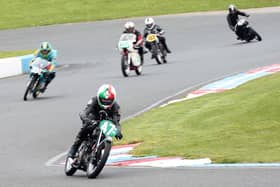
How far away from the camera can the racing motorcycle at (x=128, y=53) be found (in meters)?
25.6

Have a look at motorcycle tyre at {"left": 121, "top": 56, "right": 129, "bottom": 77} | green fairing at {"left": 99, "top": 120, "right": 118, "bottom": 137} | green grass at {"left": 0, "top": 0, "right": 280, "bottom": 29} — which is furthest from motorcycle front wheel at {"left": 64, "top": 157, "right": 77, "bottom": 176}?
green grass at {"left": 0, "top": 0, "right": 280, "bottom": 29}

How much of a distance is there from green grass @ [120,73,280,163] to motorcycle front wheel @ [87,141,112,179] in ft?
5.48

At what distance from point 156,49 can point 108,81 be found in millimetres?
4391

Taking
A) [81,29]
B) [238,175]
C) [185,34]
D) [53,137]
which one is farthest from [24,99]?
[81,29]

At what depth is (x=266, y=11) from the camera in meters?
44.8

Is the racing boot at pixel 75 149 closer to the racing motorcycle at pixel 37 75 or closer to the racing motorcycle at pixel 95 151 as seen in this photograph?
the racing motorcycle at pixel 95 151

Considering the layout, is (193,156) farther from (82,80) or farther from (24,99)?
(82,80)

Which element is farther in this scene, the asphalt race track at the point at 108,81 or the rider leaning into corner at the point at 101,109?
the rider leaning into corner at the point at 101,109

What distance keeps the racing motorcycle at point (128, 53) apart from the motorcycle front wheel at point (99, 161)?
46.2 feet

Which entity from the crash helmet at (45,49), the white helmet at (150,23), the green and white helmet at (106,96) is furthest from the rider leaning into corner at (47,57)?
the green and white helmet at (106,96)

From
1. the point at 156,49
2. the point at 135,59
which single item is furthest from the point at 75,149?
the point at 156,49

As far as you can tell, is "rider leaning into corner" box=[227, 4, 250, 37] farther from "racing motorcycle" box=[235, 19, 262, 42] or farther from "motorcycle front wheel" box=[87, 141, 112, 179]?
"motorcycle front wheel" box=[87, 141, 112, 179]

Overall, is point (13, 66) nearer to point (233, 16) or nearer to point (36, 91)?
point (36, 91)

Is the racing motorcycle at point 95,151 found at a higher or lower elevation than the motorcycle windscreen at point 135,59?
lower
